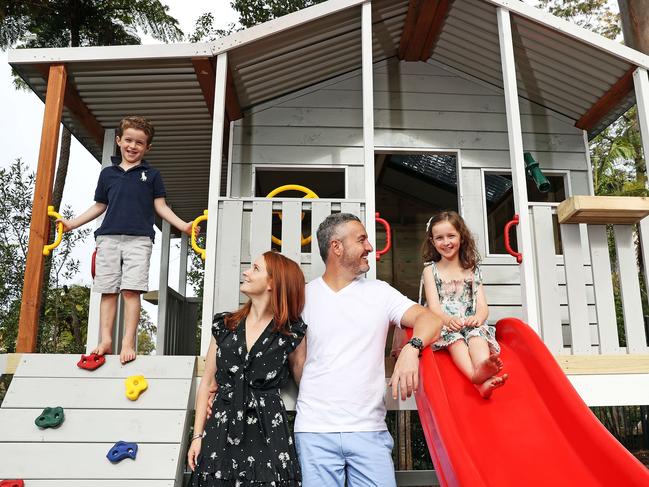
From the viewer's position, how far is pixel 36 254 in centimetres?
383

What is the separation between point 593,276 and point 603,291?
0.12 m

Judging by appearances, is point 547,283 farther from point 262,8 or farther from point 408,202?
point 262,8

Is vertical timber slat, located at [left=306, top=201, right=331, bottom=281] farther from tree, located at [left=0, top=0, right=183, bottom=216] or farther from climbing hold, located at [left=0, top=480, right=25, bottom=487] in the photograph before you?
tree, located at [left=0, top=0, right=183, bottom=216]

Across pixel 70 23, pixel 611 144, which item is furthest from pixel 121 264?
pixel 611 144

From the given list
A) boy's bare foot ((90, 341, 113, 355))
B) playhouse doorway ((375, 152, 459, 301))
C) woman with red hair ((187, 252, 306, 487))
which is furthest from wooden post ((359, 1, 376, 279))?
playhouse doorway ((375, 152, 459, 301))

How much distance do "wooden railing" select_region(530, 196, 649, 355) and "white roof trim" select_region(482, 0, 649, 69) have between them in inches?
63.9

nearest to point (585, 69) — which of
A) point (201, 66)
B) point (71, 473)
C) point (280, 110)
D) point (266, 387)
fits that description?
point (280, 110)

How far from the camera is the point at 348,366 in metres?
2.78

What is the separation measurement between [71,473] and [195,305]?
640 centimetres

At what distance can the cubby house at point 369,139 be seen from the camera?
369 cm

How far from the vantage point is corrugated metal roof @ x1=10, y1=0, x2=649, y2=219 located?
180 inches

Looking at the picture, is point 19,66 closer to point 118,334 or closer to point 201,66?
point 201,66

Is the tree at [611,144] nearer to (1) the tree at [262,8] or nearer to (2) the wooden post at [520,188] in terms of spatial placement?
(2) the wooden post at [520,188]

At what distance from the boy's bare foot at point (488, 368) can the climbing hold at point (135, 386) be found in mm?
1755
